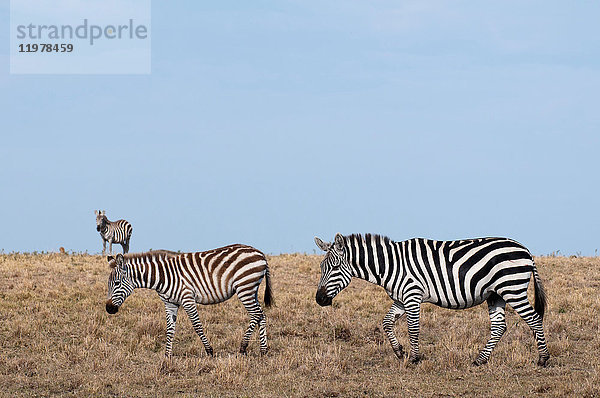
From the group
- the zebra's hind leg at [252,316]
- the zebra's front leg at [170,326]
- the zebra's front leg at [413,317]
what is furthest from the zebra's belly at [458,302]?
the zebra's front leg at [170,326]

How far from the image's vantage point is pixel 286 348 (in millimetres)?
13984

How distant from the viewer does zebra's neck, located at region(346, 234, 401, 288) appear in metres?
12.1

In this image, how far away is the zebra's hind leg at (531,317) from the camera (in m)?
11.8

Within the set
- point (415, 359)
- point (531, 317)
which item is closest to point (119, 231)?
point (415, 359)

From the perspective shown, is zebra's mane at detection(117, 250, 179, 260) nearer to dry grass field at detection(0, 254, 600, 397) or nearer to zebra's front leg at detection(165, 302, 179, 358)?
zebra's front leg at detection(165, 302, 179, 358)

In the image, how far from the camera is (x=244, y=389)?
10.7 m

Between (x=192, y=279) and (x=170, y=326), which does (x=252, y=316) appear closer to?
(x=192, y=279)

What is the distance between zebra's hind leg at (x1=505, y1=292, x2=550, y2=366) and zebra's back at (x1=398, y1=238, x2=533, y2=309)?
234 millimetres

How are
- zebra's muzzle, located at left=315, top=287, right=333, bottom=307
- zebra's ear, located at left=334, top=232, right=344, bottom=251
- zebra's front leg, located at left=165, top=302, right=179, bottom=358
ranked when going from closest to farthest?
1. zebra's ear, located at left=334, top=232, right=344, bottom=251
2. zebra's muzzle, located at left=315, top=287, right=333, bottom=307
3. zebra's front leg, located at left=165, top=302, right=179, bottom=358

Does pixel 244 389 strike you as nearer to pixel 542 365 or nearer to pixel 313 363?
pixel 313 363

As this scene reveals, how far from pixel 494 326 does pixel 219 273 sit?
18.2 feet

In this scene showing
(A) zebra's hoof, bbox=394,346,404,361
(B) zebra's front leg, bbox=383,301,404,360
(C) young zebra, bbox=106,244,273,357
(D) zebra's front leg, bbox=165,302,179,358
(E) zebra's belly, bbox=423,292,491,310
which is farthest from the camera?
(D) zebra's front leg, bbox=165,302,179,358

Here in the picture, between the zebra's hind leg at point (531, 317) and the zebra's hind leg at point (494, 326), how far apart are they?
0.43 metres

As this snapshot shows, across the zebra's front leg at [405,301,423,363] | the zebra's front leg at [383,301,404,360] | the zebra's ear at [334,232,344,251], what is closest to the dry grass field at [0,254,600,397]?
the zebra's front leg at [383,301,404,360]
